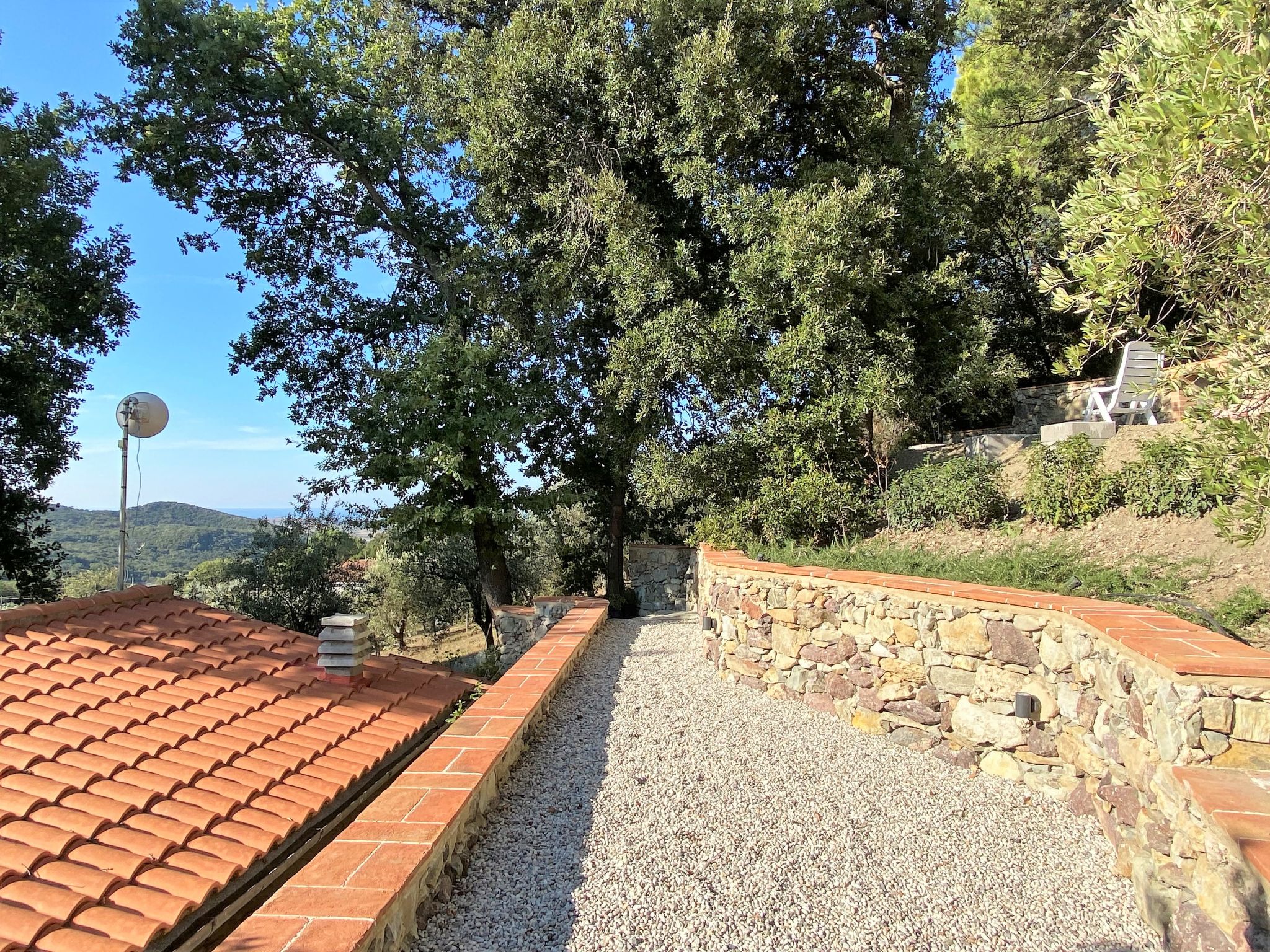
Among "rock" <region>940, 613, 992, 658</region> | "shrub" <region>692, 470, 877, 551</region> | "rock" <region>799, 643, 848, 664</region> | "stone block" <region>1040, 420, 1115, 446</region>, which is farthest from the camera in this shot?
"shrub" <region>692, 470, 877, 551</region>

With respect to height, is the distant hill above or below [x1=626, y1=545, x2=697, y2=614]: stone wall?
above

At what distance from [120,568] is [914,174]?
1082 cm

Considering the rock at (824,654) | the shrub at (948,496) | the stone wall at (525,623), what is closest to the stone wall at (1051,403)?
the shrub at (948,496)

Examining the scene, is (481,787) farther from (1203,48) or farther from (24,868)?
(1203,48)

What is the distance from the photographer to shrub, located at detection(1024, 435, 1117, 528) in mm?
5922

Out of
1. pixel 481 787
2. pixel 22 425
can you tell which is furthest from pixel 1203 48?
pixel 22 425

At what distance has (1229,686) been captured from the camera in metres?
2.55

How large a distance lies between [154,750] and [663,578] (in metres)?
9.78

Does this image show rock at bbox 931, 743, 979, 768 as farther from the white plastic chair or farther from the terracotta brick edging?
the white plastic chair

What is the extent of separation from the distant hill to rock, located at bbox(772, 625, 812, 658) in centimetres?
960

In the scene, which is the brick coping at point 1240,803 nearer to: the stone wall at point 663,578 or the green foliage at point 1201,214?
the green foliage at point 1201,214

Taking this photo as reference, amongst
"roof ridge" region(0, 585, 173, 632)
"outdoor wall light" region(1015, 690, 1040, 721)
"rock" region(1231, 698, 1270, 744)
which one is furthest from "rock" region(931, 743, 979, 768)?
"roof ridge" region(0, 585, 173, 632)

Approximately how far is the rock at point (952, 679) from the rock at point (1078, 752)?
22.6 inches

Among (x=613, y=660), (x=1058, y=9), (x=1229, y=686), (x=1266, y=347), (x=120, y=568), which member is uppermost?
(x=1058, y=9)
